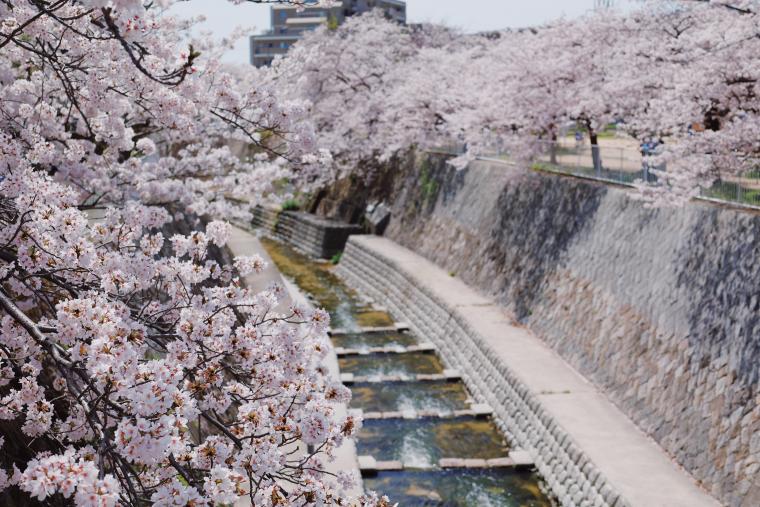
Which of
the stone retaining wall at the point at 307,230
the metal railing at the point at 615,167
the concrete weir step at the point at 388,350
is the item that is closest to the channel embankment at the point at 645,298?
the metal railing at the point at 615,167

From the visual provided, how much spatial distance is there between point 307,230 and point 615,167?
19033 mm

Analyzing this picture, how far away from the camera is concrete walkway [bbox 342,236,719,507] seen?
988cm

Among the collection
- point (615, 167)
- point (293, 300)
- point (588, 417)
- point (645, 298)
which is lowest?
point (588, 417)

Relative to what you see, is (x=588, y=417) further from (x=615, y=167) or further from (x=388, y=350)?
(x=388, y=350)

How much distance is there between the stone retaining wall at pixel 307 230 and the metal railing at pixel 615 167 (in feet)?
30.6

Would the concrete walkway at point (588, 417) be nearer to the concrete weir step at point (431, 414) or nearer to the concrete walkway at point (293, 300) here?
the concrete weir step at point (431, 414)

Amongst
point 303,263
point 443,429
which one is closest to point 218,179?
point 443,429

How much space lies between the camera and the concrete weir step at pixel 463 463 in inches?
497

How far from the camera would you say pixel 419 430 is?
47.9ft

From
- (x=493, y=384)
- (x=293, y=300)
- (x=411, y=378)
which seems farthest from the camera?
(x=411, y=378)

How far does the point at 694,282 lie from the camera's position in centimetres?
1212

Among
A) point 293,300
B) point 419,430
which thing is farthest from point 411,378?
point 293,300

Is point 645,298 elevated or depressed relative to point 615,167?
depressed

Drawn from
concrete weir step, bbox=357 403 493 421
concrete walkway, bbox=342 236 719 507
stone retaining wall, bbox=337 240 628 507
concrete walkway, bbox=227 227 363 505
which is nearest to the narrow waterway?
concrete weir step, bbox=357 403 493 421
